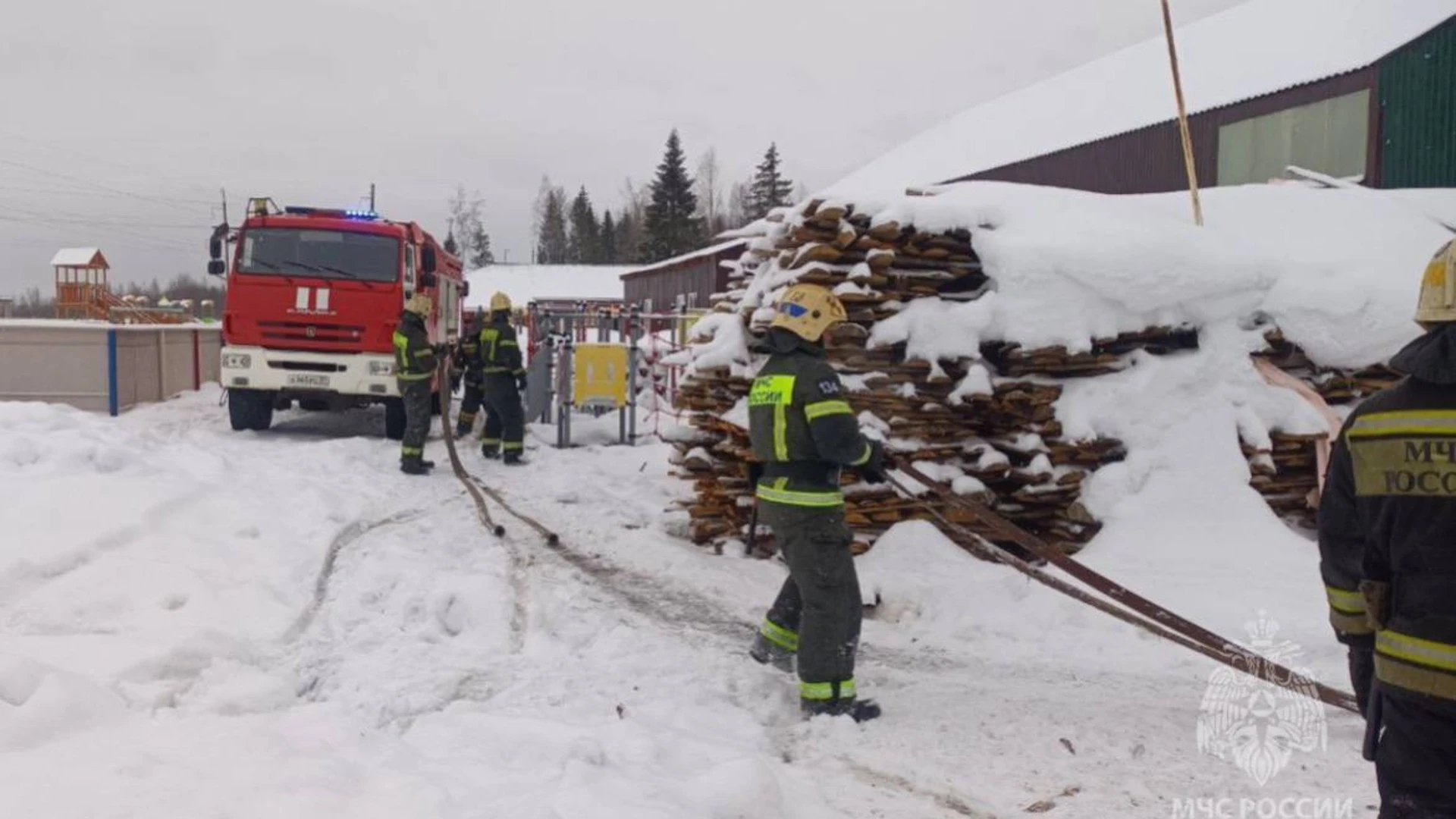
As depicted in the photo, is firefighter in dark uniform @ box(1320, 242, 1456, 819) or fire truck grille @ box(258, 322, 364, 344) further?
fire truck grille @ box(258, 322, 364, 344)

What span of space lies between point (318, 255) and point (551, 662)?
9266mm

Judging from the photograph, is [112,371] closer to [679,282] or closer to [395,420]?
[395,420]

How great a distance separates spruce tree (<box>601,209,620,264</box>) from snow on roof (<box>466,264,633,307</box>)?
1658cm

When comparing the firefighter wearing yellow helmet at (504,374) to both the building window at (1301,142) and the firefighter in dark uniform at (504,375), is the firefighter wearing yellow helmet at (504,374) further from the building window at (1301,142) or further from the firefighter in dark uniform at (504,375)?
the building window at (1301,142)

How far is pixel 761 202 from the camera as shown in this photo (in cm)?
6844

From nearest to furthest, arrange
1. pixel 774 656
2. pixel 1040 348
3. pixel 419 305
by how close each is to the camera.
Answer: pixel 774 656 → pixel 1040 348 → pixel 419 305

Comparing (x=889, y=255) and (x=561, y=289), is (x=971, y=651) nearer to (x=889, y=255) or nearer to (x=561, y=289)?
(x=889, y=255)

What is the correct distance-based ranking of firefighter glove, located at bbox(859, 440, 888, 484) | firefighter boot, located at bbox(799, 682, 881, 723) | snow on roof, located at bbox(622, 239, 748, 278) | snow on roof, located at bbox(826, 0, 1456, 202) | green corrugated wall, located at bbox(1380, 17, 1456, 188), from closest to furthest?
firefighter boot, located at bbox(799, 682, 881, 723)
firefighter glove, located at bbox(859, 440, 888, 484)
green corrugated wall, located at bbox(1380, 17, 1456, 188)
snow on roof, located at bbox(826, 0, 1456, 202)
snow on roof, located at bbox(622, 239, 748, 278)

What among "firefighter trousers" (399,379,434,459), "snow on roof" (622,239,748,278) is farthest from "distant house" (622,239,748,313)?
"firefighter trousers" (399,379,434,459)

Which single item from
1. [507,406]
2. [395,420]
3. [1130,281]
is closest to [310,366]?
[395,420]

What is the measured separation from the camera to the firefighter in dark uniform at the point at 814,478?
478 centimetres

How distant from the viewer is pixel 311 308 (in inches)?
490

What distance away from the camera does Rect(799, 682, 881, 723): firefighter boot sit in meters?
4.77

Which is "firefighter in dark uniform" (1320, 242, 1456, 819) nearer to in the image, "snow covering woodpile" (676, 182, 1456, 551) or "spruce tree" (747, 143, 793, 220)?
"snow covering woodpile" (676, 182, 1456, 551)
